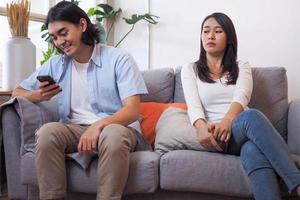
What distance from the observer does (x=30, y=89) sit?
→ 5.93 ft

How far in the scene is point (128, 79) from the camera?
1.65 m

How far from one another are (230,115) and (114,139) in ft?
1.75

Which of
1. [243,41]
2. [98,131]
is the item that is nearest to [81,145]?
[98,131]

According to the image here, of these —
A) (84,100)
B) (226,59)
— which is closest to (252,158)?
(226,59)

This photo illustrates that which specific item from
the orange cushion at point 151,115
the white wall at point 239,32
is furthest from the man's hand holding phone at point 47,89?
the white wall at point 239,32

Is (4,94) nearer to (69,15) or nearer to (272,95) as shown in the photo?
(69,15)

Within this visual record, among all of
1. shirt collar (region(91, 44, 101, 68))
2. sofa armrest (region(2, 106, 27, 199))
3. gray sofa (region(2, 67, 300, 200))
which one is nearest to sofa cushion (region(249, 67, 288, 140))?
gray sofa (region(2, 67, 300, 200))

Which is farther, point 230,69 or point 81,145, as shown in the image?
point 230,69

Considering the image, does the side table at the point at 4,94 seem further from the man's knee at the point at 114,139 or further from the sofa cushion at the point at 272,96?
the sofa cushion at the point at 272,96

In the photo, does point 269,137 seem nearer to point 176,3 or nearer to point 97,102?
point 97,102

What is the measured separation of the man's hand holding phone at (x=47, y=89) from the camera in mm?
1652

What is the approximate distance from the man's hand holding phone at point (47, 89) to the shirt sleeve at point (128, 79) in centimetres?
29

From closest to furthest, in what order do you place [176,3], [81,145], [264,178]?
[264,178] < [81,145] < [176,3]

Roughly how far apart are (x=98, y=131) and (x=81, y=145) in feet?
0.28
